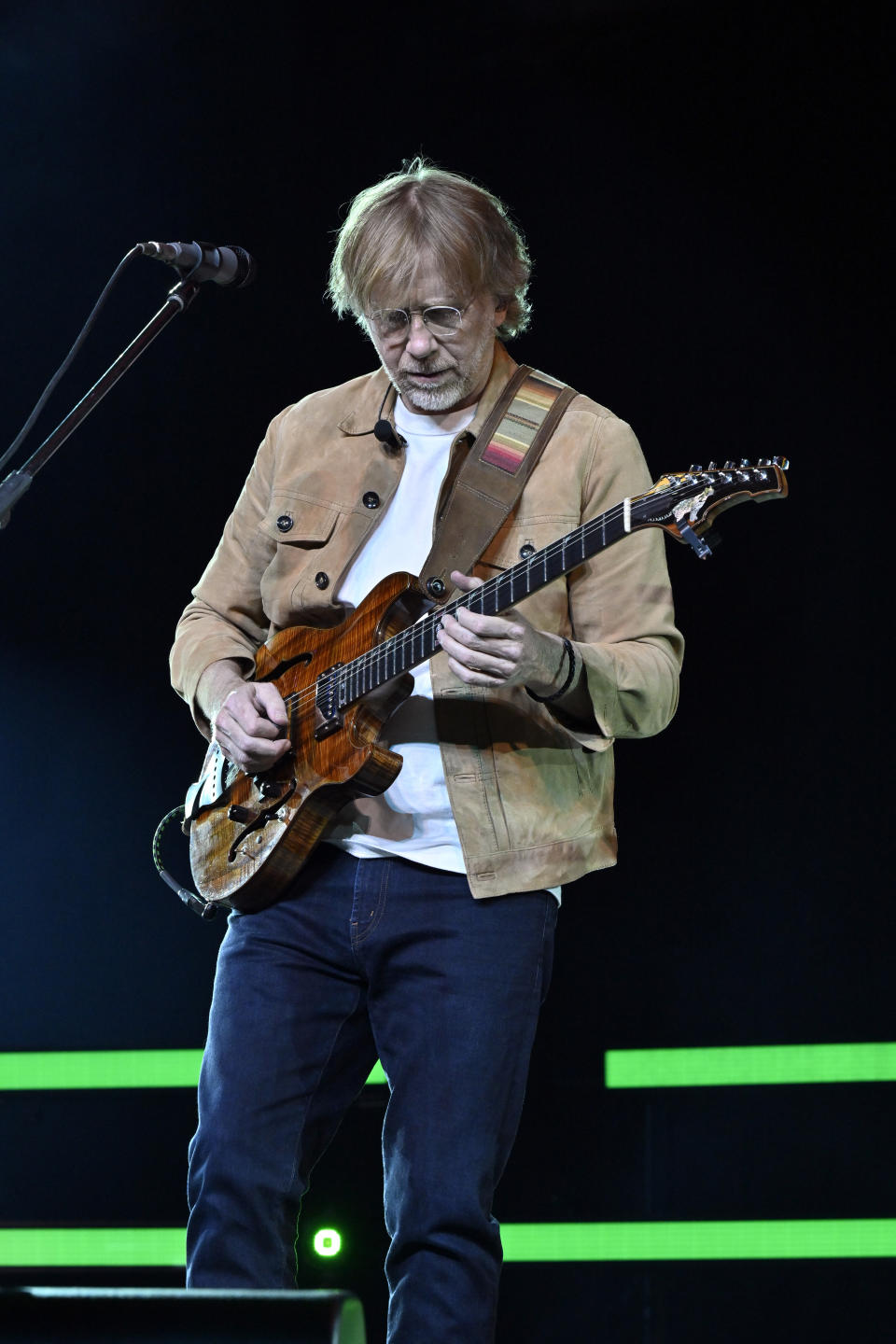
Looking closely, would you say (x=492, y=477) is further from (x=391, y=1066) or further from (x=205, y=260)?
(x=391, y=1066)

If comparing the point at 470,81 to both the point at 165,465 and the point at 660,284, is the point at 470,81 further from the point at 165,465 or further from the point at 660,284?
the point at 165,465

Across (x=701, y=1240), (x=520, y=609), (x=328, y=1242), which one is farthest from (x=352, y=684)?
(x=701, y=1240)

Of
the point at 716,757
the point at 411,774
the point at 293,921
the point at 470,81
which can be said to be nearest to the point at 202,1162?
the point at 293,921

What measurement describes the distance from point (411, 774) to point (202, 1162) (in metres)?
0.65

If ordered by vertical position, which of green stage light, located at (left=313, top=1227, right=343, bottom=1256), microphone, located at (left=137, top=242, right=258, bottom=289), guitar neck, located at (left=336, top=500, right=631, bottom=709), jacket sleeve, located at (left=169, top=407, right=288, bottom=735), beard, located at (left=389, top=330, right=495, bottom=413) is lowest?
green stage light, located at (left=313, top=1227, right=343, bottom=1256)

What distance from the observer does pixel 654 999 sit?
3475mm

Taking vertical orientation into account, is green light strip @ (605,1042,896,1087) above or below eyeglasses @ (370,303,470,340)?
below

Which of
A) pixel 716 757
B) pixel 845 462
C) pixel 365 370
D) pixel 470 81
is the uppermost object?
pixel 470 81

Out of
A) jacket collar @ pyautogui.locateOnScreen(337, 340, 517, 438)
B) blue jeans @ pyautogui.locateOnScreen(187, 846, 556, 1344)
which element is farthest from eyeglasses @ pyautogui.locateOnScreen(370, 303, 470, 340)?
blue jeans @ pyautogui.locateOnScreen(187, 846, 556, 1344)

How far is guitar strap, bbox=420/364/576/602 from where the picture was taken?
2359 mm

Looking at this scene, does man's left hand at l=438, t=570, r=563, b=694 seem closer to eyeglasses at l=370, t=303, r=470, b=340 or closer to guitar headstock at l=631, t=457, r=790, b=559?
guitar headstock at l=631, t=457, r=790, b=559

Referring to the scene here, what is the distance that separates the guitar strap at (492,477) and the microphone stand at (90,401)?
54 cm

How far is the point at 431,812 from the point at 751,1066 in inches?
54.3

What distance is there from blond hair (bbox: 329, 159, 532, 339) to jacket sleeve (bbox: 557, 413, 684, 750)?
0.31 meters
